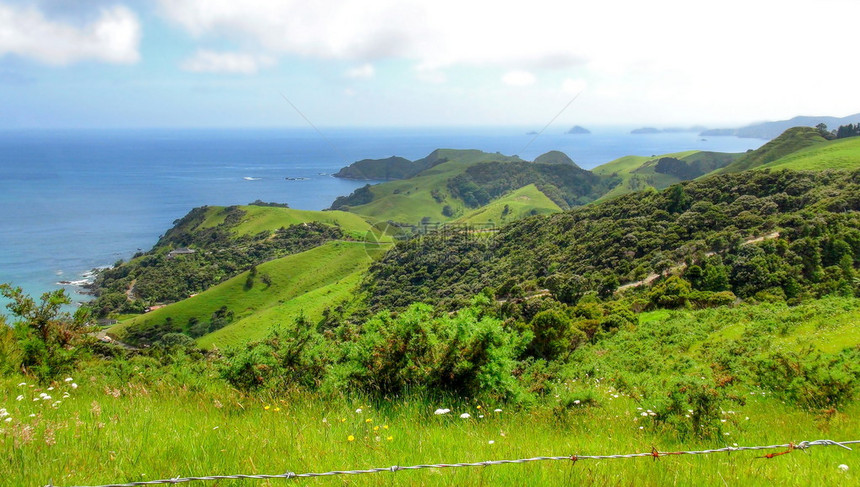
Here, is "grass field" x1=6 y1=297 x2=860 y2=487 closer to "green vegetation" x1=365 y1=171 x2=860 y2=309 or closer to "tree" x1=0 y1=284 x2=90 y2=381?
"tree" x1=0 y1=284 x2=90 y2=381

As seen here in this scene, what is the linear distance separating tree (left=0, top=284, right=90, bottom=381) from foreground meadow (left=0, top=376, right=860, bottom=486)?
11.2ft

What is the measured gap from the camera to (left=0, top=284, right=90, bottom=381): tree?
8.46 meters

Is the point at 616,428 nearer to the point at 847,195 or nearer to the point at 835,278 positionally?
the point at 835,278

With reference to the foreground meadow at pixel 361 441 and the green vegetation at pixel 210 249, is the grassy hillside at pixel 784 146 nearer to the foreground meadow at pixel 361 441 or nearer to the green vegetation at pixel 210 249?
the green vegetation at pixel 210 249

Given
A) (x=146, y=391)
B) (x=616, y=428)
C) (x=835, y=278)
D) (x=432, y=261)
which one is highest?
(x=146, y=391)

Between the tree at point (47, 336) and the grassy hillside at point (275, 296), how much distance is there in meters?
54.1

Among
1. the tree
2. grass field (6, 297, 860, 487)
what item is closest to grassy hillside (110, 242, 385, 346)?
the tree

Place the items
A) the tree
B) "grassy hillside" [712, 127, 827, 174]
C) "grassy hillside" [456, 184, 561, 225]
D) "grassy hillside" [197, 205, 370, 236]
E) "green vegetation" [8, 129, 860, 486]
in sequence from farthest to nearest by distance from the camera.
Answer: "grassy hillside" [456, 184, 561, 225]
"grassy hillside" [197, 205, 370, 236]
"grassy hillside" [712, 127, 827, 174]
the tree
"green vegetation" [8, 129, 860, 486]

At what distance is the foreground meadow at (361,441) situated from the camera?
3.30 meters

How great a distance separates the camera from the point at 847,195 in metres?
41.1

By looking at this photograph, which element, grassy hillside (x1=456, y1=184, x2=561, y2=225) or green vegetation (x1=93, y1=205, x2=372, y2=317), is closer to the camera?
green vegetation (x1=93, y1=205, x2=372, y2=317)

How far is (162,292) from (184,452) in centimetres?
10817

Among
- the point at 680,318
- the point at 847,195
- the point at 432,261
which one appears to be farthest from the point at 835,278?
the point at 432,261

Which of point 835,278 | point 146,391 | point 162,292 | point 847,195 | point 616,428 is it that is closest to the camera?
point 616,428
